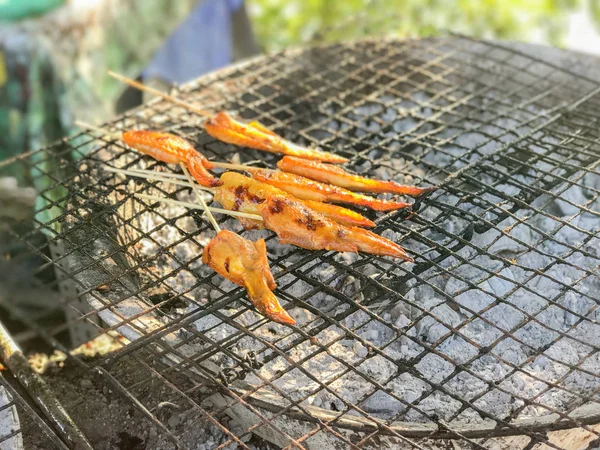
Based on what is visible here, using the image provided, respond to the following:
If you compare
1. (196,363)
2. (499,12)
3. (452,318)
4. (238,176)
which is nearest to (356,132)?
(238,176)

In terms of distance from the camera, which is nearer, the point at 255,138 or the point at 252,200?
the point at 252,200

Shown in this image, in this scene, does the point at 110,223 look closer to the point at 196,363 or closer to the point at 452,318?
the point at 196,363

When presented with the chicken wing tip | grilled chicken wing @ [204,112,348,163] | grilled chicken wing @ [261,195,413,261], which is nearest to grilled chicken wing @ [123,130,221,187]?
grilled chicken wing @ [204,112,348,163]

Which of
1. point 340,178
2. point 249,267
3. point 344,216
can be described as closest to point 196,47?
point 340,178

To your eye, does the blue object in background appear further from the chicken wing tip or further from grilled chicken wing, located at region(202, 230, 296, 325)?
the chicken wing tip

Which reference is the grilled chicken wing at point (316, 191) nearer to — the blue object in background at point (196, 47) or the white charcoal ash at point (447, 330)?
the white charcoal ash at point (447, 330)

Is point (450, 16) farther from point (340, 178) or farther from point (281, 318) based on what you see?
point (281, 318)

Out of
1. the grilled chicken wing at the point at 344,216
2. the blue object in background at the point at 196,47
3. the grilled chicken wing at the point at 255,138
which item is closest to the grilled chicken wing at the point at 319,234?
the grilled chicken wing at the point at 344,216
